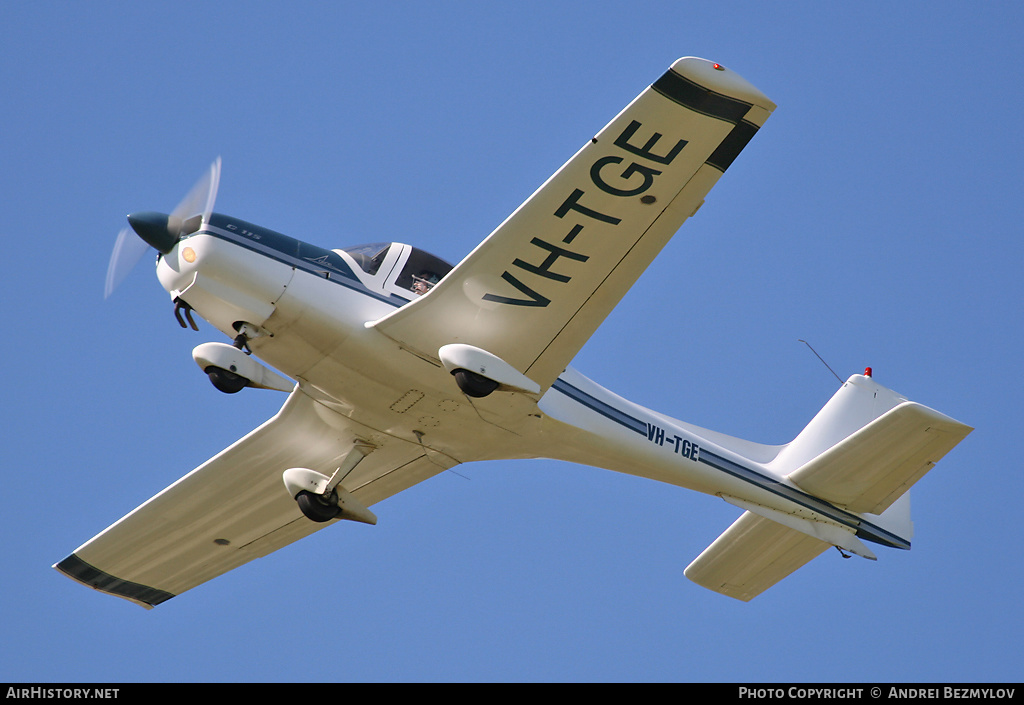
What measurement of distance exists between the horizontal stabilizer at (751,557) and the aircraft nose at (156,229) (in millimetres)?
7297

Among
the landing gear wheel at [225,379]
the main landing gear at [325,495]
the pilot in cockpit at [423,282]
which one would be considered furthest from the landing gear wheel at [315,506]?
the pilot in cockpit at [423,282]

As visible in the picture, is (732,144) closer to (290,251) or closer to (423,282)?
(423,282)

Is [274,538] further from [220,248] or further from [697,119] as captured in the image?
[697,119]

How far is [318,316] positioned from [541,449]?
3.01m

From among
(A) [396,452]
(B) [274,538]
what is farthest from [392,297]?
(B) [274,538]

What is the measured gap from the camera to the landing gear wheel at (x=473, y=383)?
10938 millimetres

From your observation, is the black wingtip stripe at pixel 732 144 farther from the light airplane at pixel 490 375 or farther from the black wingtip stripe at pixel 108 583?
the black wingtip stripe at pixel 108 583

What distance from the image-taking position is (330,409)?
12.5m

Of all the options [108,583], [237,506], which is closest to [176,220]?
[237,506]

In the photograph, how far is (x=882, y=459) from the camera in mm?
13125

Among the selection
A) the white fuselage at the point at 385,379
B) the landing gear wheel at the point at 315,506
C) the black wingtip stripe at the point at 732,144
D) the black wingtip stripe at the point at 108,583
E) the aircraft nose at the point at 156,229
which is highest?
the black wingtip stripe at the point at 732,144

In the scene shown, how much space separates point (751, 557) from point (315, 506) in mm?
5341

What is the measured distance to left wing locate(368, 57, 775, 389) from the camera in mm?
10047

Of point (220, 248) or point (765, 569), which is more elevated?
point (220, 248)
